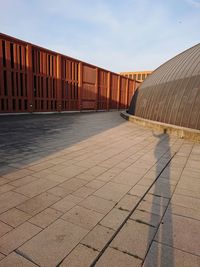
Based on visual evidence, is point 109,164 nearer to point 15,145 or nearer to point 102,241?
point 102,241

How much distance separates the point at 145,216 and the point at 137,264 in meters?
1.02

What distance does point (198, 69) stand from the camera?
36.5 ft

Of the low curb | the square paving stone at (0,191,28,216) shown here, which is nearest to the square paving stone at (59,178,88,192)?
the square paving stone at (0,191,28,216)

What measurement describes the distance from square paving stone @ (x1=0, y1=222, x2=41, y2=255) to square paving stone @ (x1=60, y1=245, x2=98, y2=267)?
0.63 meters

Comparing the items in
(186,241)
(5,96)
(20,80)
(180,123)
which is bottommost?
(186,241)

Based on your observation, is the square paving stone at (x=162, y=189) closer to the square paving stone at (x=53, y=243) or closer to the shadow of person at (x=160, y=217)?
the shadow of person at (x=160, y=217)

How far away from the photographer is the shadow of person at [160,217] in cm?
235

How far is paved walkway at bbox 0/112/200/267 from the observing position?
7.79 ft

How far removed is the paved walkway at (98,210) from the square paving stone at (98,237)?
0.01 m

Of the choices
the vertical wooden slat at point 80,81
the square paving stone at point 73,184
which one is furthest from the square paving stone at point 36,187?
the vertical wooden slat at point 80,81

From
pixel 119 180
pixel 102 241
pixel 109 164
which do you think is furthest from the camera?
pixel 109 164

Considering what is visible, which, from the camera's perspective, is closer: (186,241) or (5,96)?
(186,241)

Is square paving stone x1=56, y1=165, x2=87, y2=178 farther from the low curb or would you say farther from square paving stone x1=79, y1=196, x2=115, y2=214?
the low curb

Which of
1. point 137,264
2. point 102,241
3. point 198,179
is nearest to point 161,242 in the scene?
point 137,264
